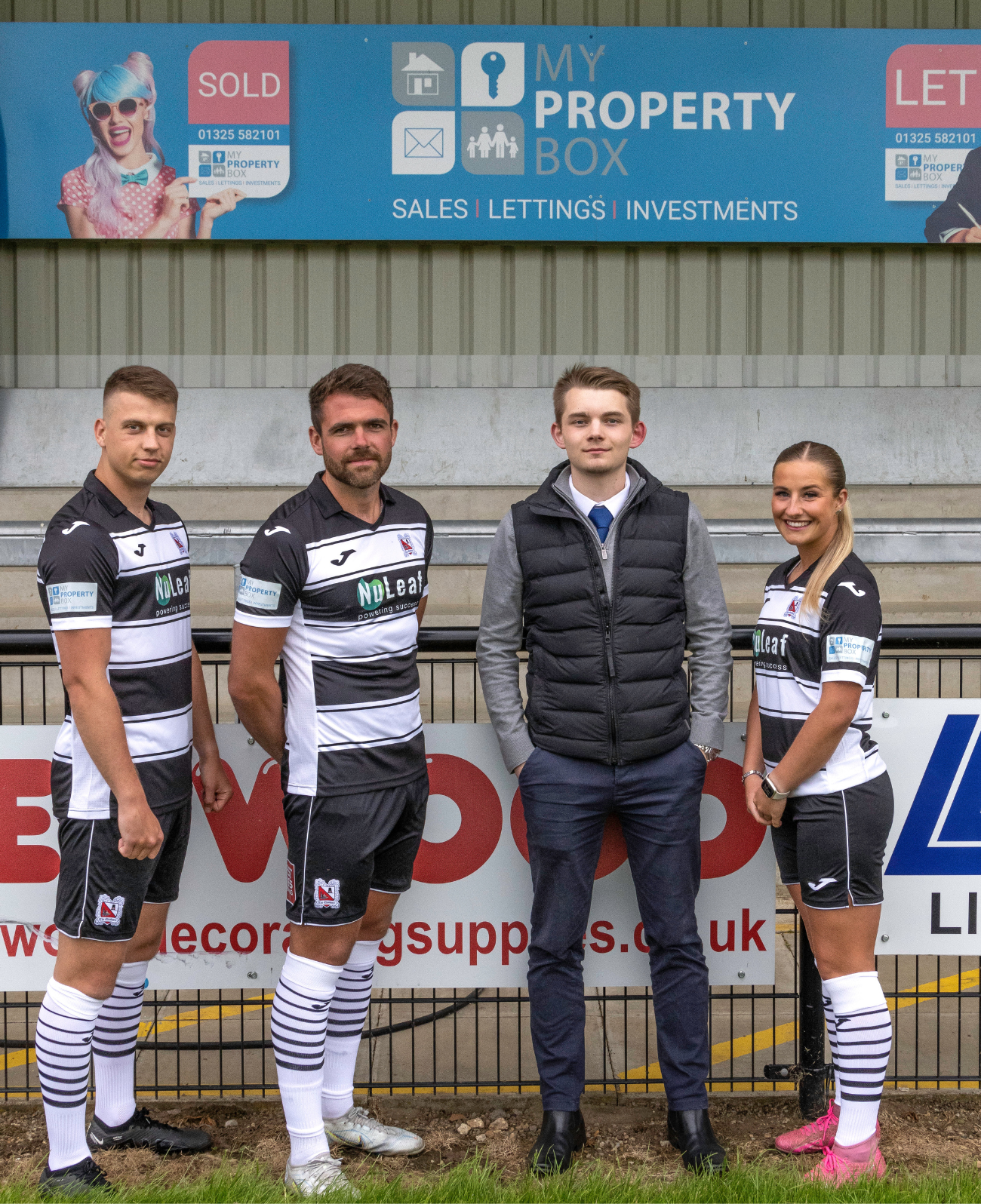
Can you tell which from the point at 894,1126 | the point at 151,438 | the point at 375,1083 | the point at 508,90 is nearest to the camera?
the point at 151,438

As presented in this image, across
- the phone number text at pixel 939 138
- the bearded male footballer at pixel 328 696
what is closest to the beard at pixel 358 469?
the bearded male footballer at pixel 328 696

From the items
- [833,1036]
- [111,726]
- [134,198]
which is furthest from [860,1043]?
[134,198]

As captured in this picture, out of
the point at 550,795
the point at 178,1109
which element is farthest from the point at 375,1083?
the point at 550,795

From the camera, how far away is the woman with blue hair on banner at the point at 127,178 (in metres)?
9.70

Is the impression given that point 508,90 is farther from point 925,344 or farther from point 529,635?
point 529,635

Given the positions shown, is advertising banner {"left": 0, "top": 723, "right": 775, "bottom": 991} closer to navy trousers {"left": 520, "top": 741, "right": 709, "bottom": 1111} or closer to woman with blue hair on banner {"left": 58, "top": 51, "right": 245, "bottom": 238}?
navy trousers {"left": 520, "top": 741, "right": 709, "bottom": 1111}

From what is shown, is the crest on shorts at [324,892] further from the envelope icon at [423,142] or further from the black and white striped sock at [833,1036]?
the envelope icon at [423,142]

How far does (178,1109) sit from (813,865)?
2.19 m

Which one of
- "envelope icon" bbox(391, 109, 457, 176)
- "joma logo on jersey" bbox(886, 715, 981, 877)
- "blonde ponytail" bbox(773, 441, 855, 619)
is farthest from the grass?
"envelope icon" bbox(391, 109, 457, 176)

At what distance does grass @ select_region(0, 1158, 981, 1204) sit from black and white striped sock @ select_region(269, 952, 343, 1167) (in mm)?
152

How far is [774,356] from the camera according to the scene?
33.2 feet

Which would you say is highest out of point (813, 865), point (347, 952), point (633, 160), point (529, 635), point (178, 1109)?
point (633, 160)

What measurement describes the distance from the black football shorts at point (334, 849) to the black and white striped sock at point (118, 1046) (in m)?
0.60

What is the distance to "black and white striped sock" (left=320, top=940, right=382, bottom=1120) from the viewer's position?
9.95 ft
